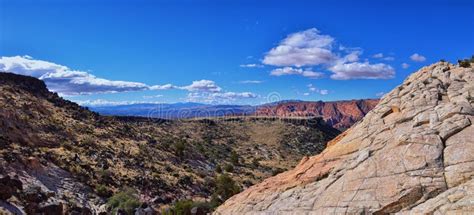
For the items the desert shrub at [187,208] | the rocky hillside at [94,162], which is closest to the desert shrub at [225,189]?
the rocky hillside at [94,162]

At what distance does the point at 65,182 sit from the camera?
116ft

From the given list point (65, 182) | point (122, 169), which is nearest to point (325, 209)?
point (65, 182)

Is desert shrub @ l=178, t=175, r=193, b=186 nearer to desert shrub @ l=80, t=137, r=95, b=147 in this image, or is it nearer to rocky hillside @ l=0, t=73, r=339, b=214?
rocky hillside @ l=0, t=73, r=339, b=214

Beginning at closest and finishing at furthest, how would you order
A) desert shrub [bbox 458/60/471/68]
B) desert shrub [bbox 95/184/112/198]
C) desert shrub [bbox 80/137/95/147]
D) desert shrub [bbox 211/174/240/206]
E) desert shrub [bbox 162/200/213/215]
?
1. desert shrub [bbox 458/60/471/68]
2. desert shrub [bbox 162/200/213/215]
3. desert shrub [bbox 95/184/112/198]
4. desert shrub [bbox 211/174/240/206]
5. desert shrub [bbox 80/137/95/147]

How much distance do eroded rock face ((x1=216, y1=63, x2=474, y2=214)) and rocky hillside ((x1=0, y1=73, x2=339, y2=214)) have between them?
51.7ft

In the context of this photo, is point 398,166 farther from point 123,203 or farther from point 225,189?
point 225,189

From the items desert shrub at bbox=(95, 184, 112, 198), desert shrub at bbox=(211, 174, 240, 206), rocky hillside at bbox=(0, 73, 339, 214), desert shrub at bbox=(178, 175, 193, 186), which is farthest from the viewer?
desert shrub at bbox=(178, 175, 193, 186)

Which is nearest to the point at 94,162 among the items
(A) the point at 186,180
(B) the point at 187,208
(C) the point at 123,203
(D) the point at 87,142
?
(D) the point at 87,142

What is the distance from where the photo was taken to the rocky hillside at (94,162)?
31.8 meters

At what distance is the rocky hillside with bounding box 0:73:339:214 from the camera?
1252 inches

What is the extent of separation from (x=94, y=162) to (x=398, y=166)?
3614cm

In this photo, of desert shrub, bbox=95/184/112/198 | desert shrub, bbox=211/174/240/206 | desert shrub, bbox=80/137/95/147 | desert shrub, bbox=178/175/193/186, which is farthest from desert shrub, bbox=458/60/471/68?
desert shrub, bbox=80/137/95/147

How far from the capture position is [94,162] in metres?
44.3

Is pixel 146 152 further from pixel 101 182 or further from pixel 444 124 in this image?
pixel 444 124
